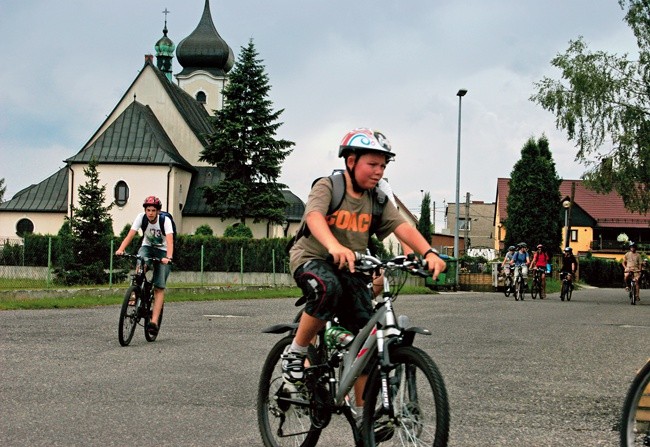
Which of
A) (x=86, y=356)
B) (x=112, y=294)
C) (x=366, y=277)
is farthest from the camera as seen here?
(x=112, y=294)

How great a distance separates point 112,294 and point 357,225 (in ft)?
65.6

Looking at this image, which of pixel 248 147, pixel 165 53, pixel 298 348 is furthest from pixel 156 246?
pixel 165 53

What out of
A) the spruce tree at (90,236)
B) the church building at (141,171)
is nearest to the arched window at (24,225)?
the church building at (141,171)

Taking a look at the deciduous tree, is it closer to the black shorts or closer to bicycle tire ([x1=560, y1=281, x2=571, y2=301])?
bicycle tire ([x1=560, y1=281, x2=571, y2=301])

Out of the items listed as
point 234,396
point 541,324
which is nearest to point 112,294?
point 541,324

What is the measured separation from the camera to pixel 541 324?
52.6 ft

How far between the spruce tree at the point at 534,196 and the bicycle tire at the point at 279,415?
207 ft

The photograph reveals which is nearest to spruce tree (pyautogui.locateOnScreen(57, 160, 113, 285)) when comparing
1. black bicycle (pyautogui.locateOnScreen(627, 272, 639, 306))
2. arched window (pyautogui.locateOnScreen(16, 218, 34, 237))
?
black bicycle (pyautogui.locateOnScreen(627, 272, 639, 306))

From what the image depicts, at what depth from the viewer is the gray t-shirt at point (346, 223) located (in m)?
4.84

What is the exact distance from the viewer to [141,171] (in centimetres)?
6281

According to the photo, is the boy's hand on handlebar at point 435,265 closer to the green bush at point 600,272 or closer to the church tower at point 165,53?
the green bush at point 600,272

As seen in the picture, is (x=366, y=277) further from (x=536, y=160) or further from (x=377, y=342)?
(x=536, y=160)

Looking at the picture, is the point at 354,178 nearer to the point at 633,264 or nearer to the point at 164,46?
the point at 633,264

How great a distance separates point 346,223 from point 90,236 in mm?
27603
